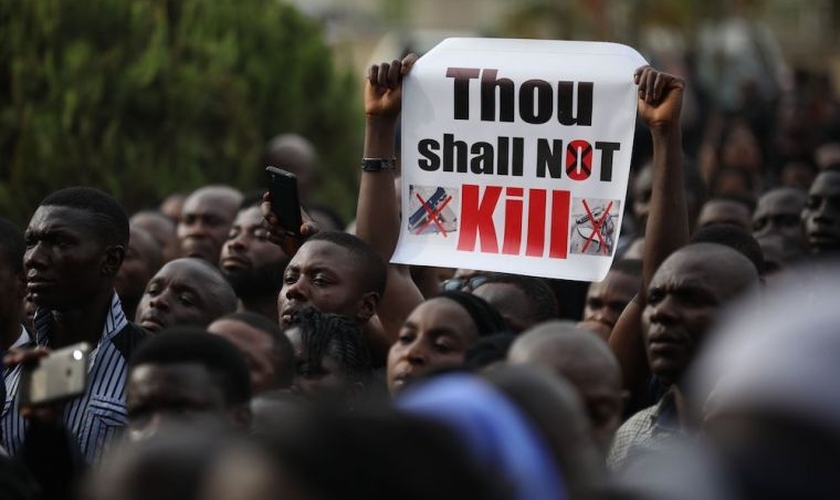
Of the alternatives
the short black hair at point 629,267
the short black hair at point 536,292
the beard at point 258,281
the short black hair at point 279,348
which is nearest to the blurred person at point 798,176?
the short black hair at point 629,267

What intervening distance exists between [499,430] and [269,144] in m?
9.52

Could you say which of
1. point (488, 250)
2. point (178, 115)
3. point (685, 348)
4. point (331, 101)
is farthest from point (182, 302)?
point (331, 101)

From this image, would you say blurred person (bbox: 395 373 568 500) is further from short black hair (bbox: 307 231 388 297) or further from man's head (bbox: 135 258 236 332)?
man's head (bbox: 135 258 236 332)

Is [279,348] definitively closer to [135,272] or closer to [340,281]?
[340,281]

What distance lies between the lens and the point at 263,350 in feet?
16.6

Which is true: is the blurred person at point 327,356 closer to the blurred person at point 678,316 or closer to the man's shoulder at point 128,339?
the man's shoulder at point 128,339

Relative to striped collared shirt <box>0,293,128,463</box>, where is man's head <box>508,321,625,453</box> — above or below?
above

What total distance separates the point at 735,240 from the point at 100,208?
239cm

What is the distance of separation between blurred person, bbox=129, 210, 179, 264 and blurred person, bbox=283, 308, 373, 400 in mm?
3503

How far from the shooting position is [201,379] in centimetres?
418

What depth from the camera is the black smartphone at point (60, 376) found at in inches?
161

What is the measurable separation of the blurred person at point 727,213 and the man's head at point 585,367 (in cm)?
466

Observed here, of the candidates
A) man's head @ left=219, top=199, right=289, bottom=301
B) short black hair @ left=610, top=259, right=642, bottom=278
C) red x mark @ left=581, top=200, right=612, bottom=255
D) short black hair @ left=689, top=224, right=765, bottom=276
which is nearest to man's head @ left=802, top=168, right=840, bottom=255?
short black hair @ left=610, top=259, right=642, bottom=278

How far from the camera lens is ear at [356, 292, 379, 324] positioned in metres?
6.26
